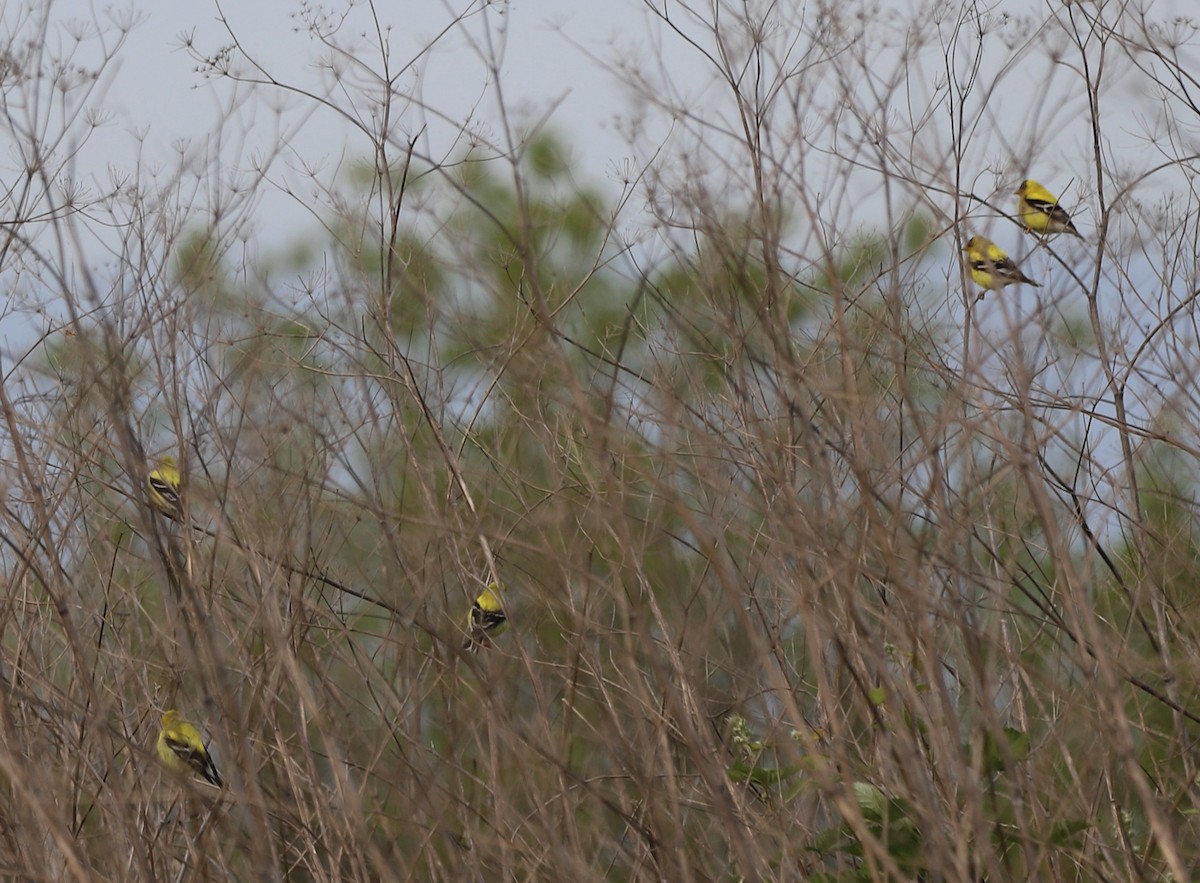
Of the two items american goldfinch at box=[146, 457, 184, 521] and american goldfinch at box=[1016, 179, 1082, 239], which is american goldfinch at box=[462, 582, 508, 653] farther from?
american goldfinch at box=[1016, 179, 1082, 239]

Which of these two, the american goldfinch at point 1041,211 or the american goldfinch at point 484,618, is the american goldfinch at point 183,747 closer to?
the american goldfinch at point 484,618

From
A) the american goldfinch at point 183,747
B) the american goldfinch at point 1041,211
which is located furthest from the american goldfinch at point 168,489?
the american goldfinch at point 1041,211

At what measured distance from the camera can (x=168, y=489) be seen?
12.4 ft

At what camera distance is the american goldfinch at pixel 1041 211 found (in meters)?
4.60

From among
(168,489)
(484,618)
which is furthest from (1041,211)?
(168,489)

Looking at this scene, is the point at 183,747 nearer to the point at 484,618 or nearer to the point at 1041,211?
the point at 484,618

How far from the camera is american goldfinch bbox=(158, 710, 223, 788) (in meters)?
4.18

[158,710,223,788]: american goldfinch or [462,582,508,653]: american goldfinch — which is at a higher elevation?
[462,582,508,653]: american goldfinch

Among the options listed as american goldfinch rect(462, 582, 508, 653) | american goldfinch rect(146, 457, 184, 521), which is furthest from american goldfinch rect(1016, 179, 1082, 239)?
american goldfinch rect(146, 457, 184, 521)

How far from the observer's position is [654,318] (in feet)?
19.4

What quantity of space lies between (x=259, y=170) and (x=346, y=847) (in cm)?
267

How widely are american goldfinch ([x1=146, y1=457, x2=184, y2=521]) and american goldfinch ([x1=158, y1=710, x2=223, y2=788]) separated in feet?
2.30

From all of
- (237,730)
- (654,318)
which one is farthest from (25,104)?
(654,318)

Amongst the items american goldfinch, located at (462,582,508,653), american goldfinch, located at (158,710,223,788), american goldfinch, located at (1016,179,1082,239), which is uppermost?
american goldfinch, located at (1016,179,1082,239)
